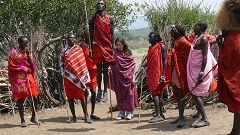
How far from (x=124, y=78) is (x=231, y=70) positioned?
2914 millimetres

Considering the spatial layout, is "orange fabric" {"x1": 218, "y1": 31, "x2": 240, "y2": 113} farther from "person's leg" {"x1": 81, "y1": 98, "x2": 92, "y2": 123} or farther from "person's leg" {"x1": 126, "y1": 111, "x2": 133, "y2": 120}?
"person's leg" {"x1": 81, "y1": 98, "x2": 92, "y2": 123}

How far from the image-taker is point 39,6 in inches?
473

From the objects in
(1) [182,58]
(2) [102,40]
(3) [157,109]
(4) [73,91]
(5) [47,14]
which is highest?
(5) [47,14]

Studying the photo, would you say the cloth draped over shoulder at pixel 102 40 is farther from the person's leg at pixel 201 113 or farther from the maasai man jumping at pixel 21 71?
the person's leg at pixel 201 113

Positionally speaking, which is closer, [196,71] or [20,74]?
[196,71]

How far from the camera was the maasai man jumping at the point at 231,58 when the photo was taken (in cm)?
538

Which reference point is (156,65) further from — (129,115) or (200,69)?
(129,115)

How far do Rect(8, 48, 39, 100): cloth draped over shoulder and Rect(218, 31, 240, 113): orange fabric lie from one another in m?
3.77

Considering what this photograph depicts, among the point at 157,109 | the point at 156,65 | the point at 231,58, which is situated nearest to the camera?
the point at 231,58

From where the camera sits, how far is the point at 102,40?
29.0ft

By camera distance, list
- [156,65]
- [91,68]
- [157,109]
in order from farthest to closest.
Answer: [91,68]
[157,109]
[156,65]

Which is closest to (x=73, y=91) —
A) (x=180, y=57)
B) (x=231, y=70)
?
(x=180, y=57)

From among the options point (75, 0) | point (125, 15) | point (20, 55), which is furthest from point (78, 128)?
point (125, 15)

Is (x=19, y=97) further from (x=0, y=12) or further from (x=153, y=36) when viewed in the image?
(x=0, y=12)
